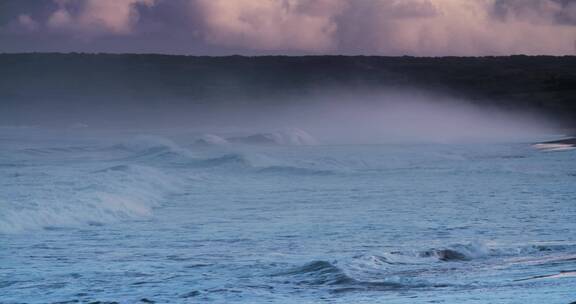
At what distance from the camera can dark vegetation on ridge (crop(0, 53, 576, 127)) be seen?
234 feet

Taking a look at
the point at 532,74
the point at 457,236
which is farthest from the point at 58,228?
the point at 532,74

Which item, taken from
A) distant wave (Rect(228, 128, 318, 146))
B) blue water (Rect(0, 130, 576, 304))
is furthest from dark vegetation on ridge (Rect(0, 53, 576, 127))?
blue water (Rect(0, 130, 576, 304))

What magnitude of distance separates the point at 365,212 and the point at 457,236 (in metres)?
2.88

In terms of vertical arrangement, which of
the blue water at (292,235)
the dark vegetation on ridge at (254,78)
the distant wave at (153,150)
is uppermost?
the dark vegetation on ridge at (254,78)

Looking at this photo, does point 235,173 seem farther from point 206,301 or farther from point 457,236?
point 206,301

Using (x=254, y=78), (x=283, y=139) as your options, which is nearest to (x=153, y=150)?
(x=283, y=139)

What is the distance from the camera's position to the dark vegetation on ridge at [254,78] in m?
71.2

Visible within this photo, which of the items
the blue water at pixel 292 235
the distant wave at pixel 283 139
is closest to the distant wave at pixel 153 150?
the distant wave at pixel 283 139

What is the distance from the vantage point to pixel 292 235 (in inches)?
470

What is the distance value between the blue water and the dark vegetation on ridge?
47.0 m

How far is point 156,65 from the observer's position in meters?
87.0

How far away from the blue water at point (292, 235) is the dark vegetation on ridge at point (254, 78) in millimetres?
46972

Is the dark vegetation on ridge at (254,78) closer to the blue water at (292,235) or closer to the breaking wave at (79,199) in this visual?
the blue water at (292,235)

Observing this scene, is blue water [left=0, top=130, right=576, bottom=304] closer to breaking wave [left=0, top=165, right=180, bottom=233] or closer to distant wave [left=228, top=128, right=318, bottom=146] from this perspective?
breaking wave [left=0, top=165, right=180, bottom=233]
